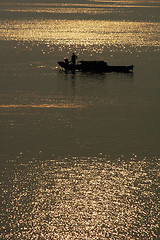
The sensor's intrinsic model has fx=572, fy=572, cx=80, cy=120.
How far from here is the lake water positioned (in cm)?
2647

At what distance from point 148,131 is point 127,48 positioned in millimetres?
52942

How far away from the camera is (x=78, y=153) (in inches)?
1410

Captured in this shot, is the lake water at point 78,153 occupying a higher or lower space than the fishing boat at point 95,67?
lower

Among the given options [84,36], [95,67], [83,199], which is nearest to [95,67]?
[95,67]

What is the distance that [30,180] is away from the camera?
31.0 metres

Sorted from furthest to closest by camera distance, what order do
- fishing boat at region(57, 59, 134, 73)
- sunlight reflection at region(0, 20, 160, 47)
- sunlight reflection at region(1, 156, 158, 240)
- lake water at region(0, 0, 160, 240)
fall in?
sunlight reflection at region(0, 20, 160, 47)
fishing boat at region(57, 59, 134, 73)
lake water at region(0, 0, 160, 240)
sunlight reflection at region(1, 156, 158, 240)

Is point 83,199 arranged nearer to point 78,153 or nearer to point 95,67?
point 78,153

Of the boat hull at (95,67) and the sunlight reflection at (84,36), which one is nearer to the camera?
the boat hull at (95,67)

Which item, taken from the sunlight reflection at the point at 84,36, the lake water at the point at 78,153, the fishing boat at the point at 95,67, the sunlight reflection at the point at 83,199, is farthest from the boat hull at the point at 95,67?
the sunlight reflection at the point at 83,199

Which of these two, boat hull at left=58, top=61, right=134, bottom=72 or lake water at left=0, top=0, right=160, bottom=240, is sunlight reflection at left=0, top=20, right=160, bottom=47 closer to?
boat hull at left=58, top=61, right=134, bottom=72

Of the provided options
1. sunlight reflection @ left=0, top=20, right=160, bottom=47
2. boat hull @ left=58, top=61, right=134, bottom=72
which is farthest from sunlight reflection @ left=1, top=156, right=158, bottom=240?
sunlight reflection @ left=0, top=20, right=160, bottom=47

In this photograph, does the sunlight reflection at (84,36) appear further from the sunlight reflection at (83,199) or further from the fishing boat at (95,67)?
the sunlight reflection at (83,199)

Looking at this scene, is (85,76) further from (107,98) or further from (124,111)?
(124,111)

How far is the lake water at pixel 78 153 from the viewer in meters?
26.5
